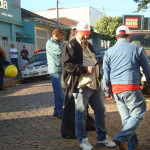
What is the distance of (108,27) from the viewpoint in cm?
4338

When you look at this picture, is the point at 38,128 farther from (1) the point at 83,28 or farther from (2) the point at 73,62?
(1) the point at 83,28

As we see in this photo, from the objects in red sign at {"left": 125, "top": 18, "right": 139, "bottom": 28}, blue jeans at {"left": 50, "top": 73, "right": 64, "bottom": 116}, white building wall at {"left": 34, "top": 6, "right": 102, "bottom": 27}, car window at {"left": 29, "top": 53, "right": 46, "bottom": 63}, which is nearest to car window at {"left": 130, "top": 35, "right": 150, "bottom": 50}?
red sign at {"left": 125, "top": 18, "right": 139, "bottom": 28}

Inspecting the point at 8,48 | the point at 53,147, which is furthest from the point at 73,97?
the point at 8,48

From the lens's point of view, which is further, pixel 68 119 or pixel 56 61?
pixel 56 61

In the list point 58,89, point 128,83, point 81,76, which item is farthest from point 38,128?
point 128,83

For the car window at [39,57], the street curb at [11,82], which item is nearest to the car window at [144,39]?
the street curb at [11,82]

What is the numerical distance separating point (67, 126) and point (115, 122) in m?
1.43

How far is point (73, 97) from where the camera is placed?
4531 millimetres

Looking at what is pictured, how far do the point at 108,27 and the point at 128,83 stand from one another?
40.8 m

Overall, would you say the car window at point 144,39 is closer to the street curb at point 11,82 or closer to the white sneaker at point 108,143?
the white sneaker at point 108,143

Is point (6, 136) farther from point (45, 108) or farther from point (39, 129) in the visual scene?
point (45, 108)

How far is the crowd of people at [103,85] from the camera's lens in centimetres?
358

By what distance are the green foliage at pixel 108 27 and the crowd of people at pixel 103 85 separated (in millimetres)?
38585

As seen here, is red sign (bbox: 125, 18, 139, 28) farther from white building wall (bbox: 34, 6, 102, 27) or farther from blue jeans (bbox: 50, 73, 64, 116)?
white building wall (bbox: 34, 6, 102, 27)
